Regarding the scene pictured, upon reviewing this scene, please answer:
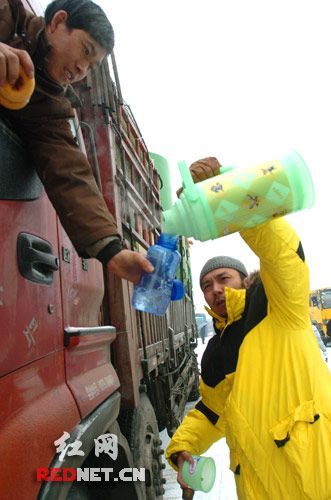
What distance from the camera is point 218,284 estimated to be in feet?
7.63

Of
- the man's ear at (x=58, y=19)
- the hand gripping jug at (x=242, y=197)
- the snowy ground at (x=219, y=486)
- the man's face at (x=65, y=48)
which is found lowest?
the snowy ground at (x=219, y=486)

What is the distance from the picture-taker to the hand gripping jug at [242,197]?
1.46 metres

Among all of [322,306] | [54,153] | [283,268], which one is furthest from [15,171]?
[322,306]

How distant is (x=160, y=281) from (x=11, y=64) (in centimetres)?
75

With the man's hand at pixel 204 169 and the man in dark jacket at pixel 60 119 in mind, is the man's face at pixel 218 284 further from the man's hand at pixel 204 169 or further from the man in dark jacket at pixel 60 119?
the man in dark jacket at pixel 60 119

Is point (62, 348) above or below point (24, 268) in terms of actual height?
below

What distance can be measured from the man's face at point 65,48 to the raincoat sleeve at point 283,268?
2.59 feet

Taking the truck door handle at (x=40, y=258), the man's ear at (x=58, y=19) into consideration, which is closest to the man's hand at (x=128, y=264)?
the truck door handle at (x=40, y=258)

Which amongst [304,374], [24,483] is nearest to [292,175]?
[304,374]

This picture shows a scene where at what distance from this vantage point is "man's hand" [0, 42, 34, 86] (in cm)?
95

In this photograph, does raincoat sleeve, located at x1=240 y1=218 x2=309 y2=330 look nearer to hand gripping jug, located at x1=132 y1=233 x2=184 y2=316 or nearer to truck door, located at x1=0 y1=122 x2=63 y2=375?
hand gripping jug, located at x1=132 y1=233 x2=184 y2=316

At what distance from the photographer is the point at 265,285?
5.71ft

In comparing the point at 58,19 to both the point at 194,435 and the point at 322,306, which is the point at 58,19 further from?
the point at 322,306

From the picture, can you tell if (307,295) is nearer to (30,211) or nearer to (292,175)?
(292,175)
